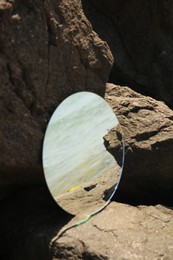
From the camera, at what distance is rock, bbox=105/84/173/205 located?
2.99 meters

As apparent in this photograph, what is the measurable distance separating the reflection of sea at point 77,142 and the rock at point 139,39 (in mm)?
1197

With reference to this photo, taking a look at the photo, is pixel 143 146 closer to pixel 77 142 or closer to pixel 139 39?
pixel 77 142

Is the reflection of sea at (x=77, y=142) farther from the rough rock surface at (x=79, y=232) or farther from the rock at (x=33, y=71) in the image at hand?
the rough rock surface at (x=79, y=232)

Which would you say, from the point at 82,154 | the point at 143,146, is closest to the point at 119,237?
the point at 82,154

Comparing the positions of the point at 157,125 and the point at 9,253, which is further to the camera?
the point at 157,125

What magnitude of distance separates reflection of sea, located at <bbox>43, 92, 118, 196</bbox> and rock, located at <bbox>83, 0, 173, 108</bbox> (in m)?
1.20

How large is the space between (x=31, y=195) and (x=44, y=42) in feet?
3.12

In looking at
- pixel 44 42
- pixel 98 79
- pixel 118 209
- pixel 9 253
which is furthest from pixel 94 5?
pixel 9 253

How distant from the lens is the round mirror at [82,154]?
8.14ft

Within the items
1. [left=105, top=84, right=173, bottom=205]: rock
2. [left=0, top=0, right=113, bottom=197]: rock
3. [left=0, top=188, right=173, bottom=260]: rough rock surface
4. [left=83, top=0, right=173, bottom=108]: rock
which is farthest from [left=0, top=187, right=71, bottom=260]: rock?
[left=83, top=0, right=173, bottom=108]: rock

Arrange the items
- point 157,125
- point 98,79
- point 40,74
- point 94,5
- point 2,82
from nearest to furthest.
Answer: point 2,82
point 40,74
point 98,79
point 157,125
point 94,5

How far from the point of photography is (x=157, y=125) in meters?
3.06

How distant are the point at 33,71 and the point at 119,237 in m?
1.04

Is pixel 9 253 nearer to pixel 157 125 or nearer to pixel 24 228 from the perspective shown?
pixel 24 228
